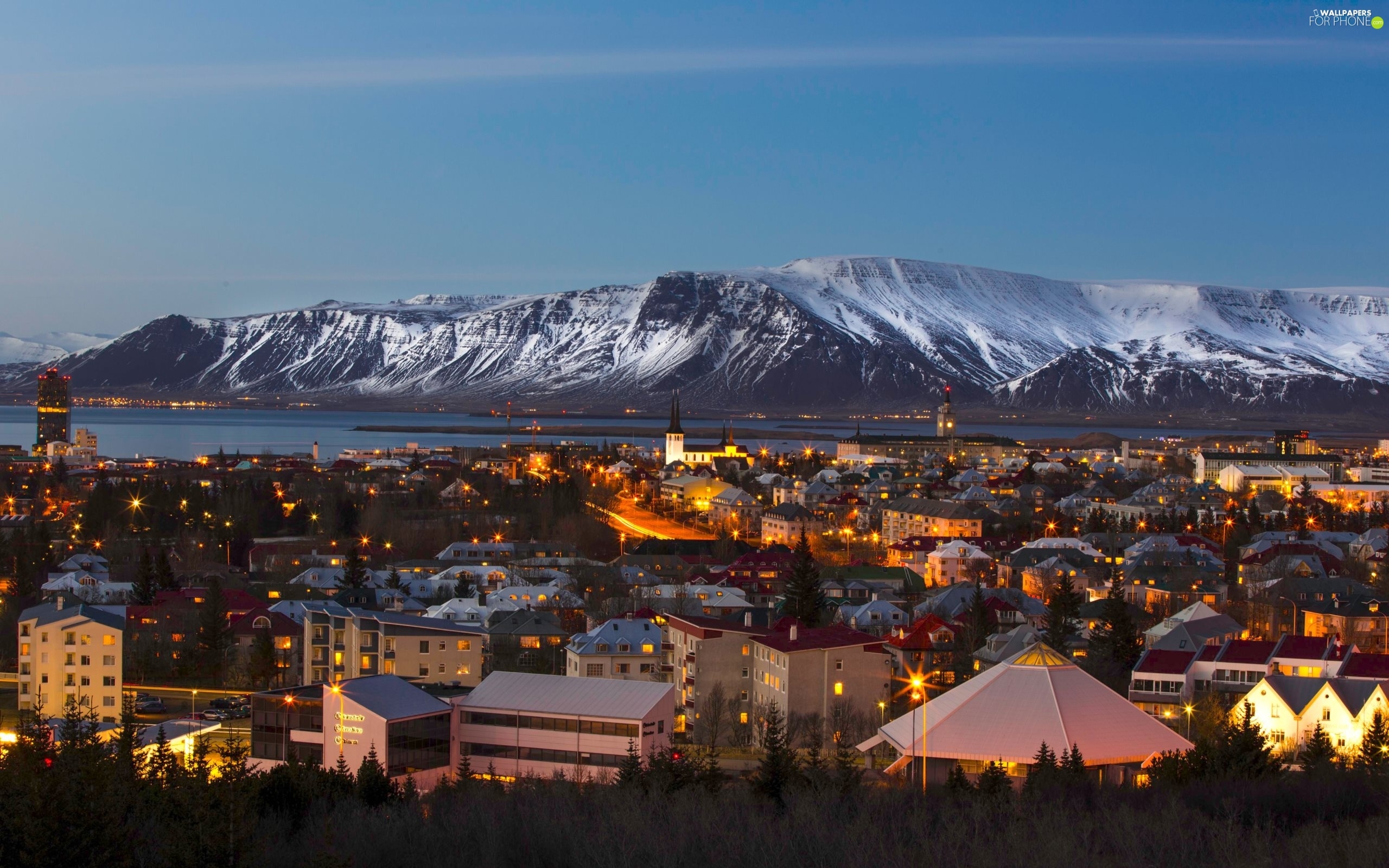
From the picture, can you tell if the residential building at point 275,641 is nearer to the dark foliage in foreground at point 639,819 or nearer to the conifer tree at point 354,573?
the conifer tree at point 354,573

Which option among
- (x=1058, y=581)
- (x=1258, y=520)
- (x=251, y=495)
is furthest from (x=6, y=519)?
(x=1258, y=520)

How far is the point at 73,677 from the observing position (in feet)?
70.5

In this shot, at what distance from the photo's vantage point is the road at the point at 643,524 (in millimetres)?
45641

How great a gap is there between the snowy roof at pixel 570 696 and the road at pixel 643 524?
2297cm

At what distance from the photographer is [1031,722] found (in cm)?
1697

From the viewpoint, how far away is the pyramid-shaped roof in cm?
1659

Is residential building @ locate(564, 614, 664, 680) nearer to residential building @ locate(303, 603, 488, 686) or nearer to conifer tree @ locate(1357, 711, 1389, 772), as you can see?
residential building @ locate(303, 603, 488, 686)

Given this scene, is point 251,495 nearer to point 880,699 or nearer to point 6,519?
point 6,519

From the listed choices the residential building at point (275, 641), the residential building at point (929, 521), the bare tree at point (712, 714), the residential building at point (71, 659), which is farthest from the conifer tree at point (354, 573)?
the residential building at point (929, 521)

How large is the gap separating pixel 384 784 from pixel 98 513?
1239 inches

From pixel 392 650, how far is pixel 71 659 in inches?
167

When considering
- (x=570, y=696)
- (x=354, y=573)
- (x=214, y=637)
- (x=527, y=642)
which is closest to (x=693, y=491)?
(x=354, y=573)

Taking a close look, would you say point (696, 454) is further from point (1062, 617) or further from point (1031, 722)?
point (1031, 722)

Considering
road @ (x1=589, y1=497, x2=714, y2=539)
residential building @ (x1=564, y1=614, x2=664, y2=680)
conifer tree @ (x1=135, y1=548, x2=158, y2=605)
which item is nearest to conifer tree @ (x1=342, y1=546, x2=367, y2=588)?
conifer tree @ (x1=135, y1=548, x2=158, y2=605)
